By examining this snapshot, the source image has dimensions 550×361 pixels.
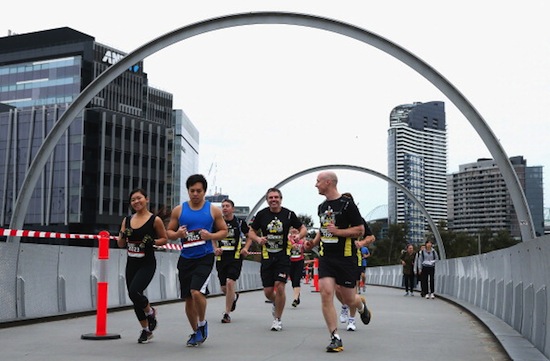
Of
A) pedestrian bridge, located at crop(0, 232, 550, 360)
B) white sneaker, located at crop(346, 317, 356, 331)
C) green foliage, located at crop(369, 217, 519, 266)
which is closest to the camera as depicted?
pedestrian bridge, located at crop(0, 232, 550, 360)

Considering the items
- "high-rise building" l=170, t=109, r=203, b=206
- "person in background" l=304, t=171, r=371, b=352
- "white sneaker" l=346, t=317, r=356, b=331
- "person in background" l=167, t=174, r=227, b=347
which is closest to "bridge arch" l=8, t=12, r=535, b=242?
"white sneaker" l=346, t=317, r=356, b=331

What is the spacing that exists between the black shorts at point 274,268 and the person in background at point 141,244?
273cm

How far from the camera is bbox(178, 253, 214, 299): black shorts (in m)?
8.55

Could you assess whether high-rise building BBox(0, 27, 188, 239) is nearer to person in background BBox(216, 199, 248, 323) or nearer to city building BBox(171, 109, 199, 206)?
city building BBox(171, 109, 199, 206)

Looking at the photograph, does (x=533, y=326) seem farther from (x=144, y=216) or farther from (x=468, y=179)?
(x=468, y=179)

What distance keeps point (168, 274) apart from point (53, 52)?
86.7m

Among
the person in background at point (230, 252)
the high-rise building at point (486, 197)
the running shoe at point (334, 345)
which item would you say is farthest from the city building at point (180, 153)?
the running shoe at point (334, 345)

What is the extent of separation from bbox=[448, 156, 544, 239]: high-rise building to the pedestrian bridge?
175 m

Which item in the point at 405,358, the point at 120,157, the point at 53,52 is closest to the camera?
the point at 405,358

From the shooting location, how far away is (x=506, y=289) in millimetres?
11273

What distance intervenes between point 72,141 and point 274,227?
7659cm

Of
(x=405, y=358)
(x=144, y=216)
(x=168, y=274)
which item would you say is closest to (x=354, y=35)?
(x=168, y=274)

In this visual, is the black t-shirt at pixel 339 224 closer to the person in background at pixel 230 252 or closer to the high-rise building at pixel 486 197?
the person in background at pixel 230 252

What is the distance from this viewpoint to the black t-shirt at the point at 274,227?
11477mm
